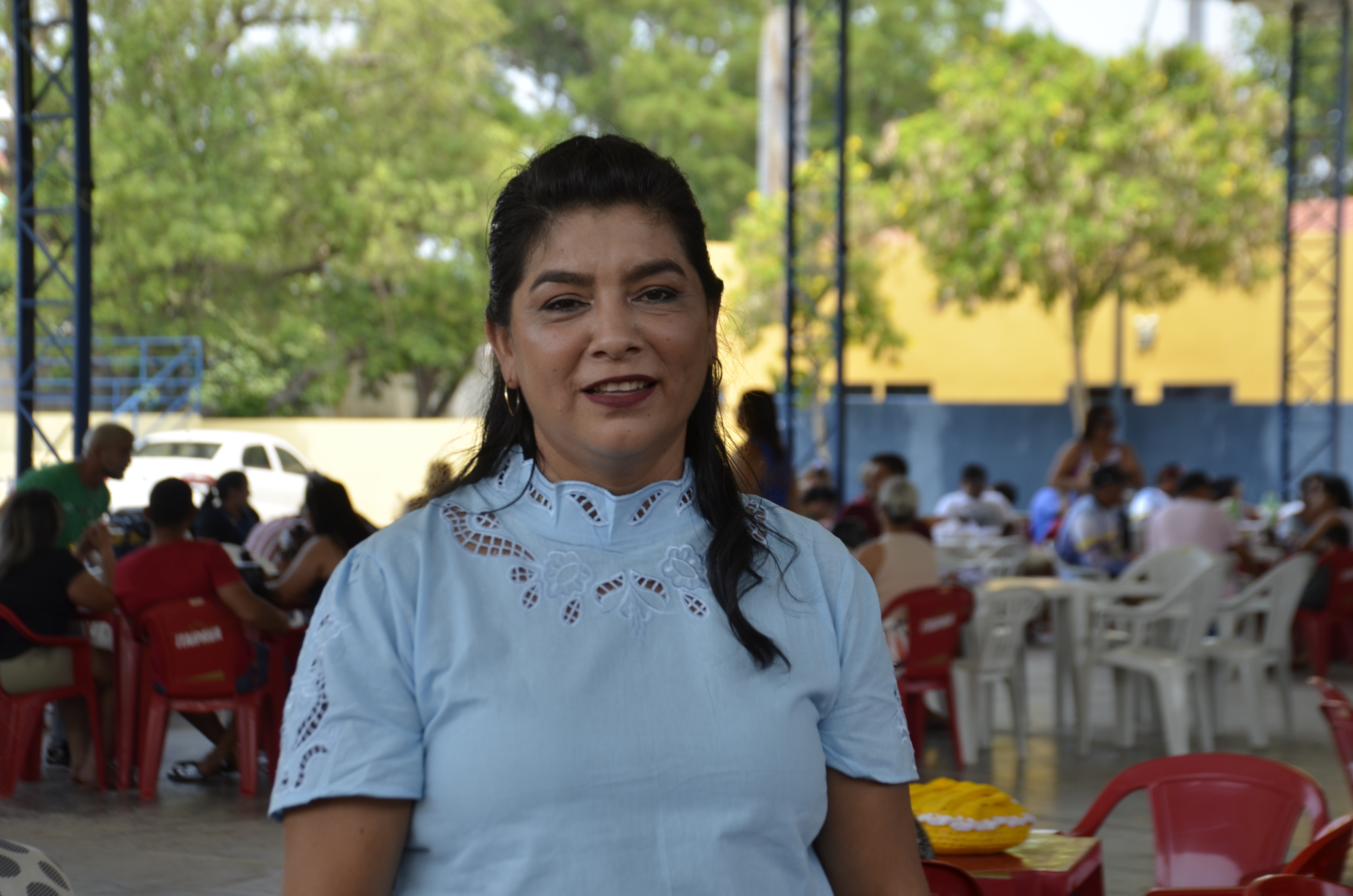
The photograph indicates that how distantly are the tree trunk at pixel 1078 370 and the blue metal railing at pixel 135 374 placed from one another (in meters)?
10.9

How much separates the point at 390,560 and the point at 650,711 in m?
0.24

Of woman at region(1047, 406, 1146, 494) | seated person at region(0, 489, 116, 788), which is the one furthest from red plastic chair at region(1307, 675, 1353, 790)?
woman at region(1047, 406, 1146, 494)

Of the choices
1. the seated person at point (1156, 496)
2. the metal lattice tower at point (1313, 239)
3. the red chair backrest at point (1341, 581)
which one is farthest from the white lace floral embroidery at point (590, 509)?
the metal lattice tower at point (1313, 239)

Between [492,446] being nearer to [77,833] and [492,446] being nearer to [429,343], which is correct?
[77,833]

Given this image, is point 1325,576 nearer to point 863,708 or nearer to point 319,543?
point 319,543

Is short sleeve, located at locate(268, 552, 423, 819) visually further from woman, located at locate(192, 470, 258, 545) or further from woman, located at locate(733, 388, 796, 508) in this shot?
woman, located at locate(192, 470, 258, 545)

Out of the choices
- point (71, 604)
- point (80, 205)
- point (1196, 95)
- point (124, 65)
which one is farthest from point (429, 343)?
point (71, 604)

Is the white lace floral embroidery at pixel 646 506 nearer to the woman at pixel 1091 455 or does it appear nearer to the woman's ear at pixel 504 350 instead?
the woman's ear at pixel 504 350

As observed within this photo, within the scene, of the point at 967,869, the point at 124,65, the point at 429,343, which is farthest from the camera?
the point at 429,343

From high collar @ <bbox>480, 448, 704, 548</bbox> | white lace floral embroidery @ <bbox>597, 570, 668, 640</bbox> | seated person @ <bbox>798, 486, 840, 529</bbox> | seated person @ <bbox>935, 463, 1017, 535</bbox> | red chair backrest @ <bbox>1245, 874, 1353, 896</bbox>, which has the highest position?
high collar @ <bbox>480, 448, 704, 548</bbox>

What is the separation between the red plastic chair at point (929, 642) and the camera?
5832 mm

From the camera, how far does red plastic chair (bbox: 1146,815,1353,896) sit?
2506mm

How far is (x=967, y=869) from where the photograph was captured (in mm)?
2641

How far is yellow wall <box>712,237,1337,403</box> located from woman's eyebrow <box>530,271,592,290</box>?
17.8 m
